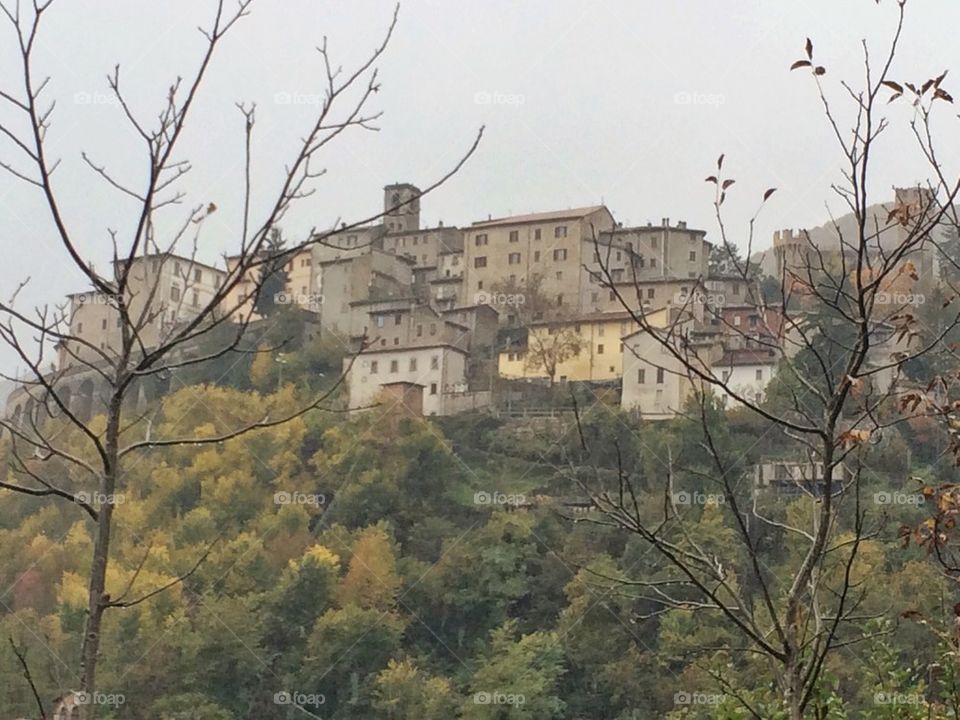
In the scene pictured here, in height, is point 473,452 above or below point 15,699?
above

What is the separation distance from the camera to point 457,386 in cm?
3050

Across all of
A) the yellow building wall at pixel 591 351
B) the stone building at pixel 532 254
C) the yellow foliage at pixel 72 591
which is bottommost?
the yellow foliage at pixel 72 591

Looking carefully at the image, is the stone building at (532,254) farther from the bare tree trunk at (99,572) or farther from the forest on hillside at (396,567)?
the bare tree trunk at (99,572)

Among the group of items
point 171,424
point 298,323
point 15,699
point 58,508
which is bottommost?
point 15,699

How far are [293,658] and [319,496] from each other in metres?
5.72

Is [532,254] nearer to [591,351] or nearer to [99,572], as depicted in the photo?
[591,351]

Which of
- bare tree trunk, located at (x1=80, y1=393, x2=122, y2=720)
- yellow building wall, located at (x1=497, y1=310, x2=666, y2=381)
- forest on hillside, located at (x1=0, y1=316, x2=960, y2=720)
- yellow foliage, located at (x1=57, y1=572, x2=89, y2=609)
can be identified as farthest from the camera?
yellow building wall, located at (x1=497, y1=310, x2=666, y2=381)

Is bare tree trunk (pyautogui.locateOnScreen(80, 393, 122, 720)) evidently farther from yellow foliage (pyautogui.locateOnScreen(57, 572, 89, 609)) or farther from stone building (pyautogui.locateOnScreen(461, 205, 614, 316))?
stone building (pyautogui.locateOnScreen(461, 205, 614, 316))

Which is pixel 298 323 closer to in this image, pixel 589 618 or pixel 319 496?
pixel 319 496

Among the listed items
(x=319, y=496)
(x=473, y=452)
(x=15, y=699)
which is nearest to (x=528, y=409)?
(x=473, y=452)

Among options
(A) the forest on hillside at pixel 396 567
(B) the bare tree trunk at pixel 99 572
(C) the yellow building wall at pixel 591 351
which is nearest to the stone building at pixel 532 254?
(C) the yellow building wall at pixel 591 351

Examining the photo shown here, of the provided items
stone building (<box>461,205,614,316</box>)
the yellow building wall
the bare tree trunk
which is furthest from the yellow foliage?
the bare tree trunk

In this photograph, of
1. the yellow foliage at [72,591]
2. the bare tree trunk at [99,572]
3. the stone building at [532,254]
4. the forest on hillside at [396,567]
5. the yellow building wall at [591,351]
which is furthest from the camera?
the stone building at [532,254]

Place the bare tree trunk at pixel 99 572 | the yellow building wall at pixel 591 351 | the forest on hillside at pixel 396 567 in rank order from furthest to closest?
the yellow building wall at pixel 591 351 → the forest on hillside at pixel 396 567 → the bare tree trunk at pixel 99 572
